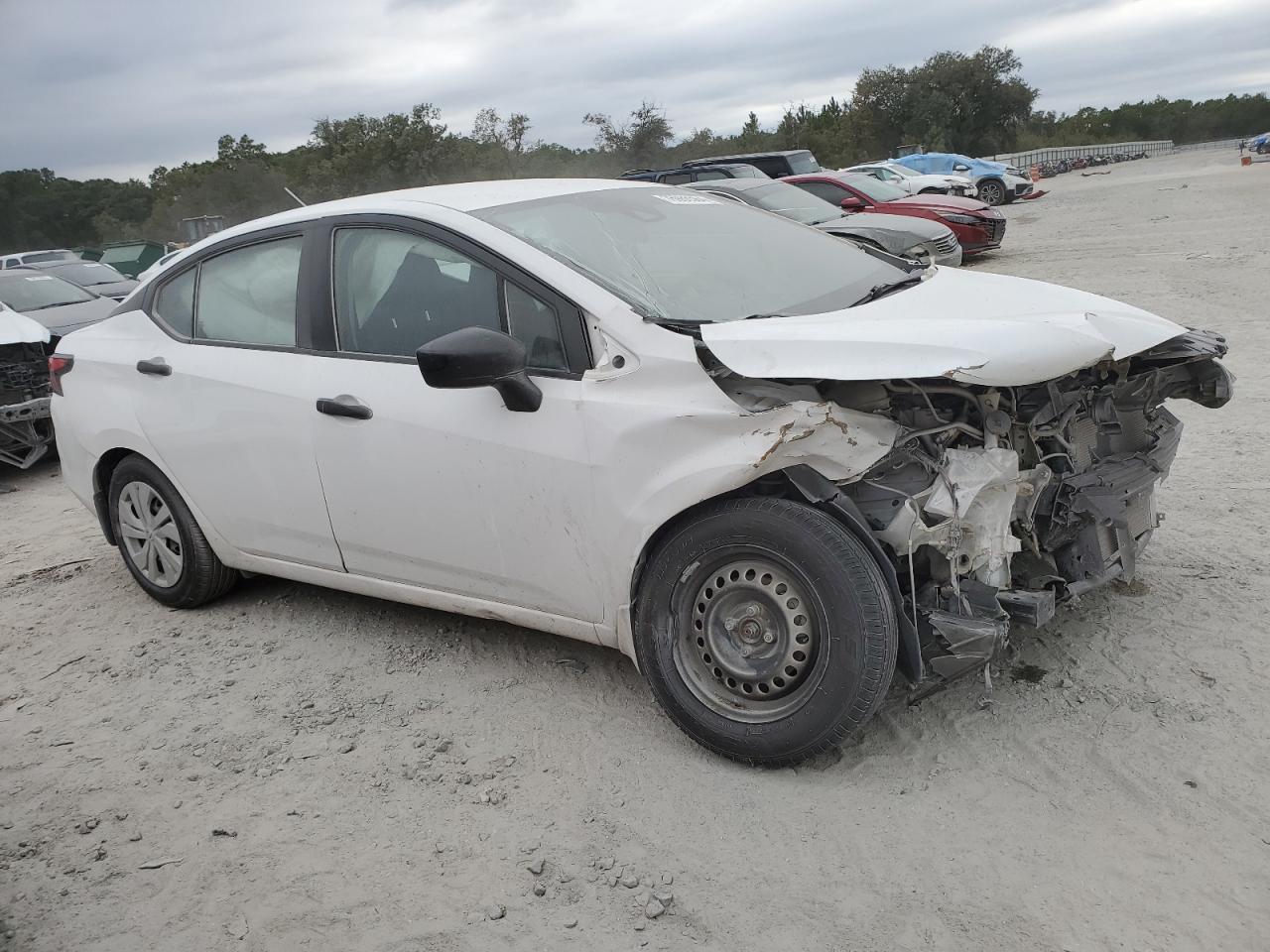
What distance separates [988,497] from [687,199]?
196cm

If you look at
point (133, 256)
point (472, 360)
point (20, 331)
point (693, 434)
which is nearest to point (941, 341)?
point (693, 434)

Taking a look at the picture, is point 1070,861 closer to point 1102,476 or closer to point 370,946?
point 1102,476

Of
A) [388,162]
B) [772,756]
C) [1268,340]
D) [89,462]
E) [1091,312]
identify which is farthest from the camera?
[388,162]

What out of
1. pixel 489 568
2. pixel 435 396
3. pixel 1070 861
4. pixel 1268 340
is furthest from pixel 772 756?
pixel 1268 340

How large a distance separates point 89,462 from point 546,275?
278 centimetres

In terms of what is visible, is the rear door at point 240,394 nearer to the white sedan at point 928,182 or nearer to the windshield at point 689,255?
the windshield at point 689,255

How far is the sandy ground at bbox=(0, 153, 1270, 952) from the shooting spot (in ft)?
8.80

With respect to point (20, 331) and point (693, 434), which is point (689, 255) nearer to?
point (693, 434)

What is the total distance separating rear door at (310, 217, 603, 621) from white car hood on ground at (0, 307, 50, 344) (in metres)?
5.71

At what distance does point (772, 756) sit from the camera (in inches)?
126

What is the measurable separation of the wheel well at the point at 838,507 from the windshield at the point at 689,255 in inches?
23.3

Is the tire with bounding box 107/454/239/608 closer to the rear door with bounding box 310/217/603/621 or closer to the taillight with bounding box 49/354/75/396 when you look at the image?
the taillight with bounding box 49/354/75/396

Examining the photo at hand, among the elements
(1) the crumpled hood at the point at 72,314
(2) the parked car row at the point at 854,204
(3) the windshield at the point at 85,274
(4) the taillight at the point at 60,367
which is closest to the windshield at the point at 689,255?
(4) the taillight at the point at 60,367

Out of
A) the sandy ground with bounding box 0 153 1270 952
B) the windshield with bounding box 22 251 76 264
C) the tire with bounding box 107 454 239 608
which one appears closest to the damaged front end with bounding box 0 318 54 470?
the tire with bounding box 107 454 239 608
